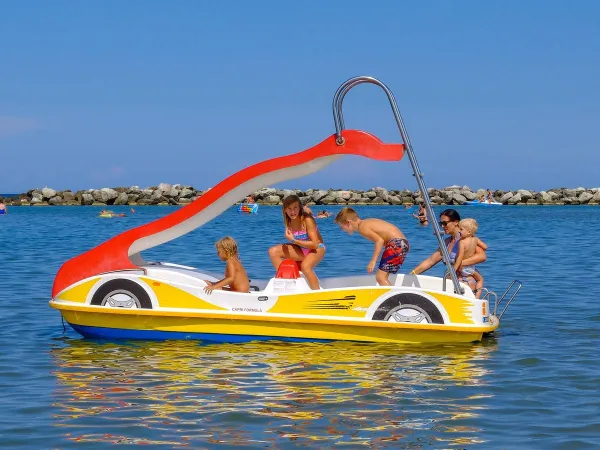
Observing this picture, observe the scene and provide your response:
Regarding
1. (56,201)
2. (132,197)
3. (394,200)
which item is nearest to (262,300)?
(132,197)

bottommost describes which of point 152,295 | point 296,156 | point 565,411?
point 565,411

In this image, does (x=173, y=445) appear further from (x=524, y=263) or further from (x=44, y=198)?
(x=44, y=198)

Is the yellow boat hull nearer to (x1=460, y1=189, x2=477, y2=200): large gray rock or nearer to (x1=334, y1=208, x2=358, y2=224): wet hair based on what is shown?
(x1=334, y1=208, x2=358, y2=224): wet hair

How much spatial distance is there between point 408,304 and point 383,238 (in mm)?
1169

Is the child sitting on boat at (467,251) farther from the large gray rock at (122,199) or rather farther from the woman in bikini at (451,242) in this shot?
the large gray rock at (122,199)

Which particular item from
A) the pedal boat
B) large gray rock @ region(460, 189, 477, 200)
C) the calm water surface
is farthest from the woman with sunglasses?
large gray rock @ region(460, 189, 477, 200)

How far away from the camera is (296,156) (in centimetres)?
1048

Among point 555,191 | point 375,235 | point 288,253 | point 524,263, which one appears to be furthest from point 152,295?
point 555,191

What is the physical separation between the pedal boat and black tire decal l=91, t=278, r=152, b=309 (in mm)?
A: 11

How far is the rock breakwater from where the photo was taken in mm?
90438

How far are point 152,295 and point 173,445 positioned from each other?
3.94 metres

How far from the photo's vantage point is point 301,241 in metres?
10.8

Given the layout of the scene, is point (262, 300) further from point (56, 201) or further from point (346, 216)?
point (56, 201)

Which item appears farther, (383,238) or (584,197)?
(584,197)
